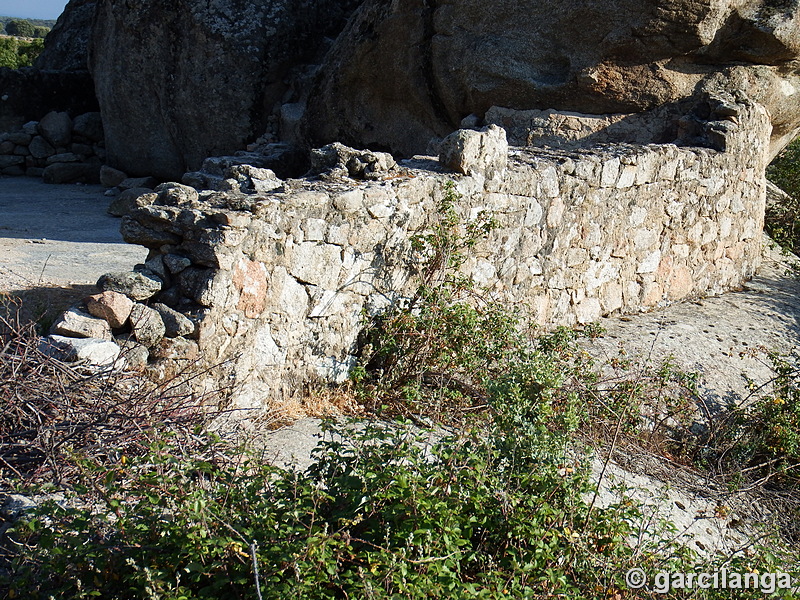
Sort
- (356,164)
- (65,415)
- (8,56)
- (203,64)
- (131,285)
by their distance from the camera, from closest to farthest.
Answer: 1. (65,415)
2. (131,285)
3. (356,164)
4. (203,64)
5. (8,56)

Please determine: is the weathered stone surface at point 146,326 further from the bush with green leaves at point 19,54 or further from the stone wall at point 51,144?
the bush with green leaves at point 19,54

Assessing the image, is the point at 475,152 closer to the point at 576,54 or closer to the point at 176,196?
the point at 176,196

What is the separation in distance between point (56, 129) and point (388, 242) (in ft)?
28.6

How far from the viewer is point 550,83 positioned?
6.78 metres

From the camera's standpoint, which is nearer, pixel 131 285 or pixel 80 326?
pixel 80 326

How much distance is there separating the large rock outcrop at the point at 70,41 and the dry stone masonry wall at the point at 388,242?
7.04 metres

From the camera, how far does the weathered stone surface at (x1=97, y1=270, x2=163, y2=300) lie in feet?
12.2

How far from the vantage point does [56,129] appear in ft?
37.5

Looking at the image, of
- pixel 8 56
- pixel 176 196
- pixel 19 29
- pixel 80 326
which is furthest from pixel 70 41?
pixel 19 29

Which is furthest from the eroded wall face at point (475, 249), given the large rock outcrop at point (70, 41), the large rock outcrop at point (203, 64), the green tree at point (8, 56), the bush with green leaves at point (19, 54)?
the bush with green leaves at point (19, 54)

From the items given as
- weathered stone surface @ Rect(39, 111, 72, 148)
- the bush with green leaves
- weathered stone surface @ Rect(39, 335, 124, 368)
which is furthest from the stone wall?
weathered stone surface @ Rect(39, 335, 124, 368)

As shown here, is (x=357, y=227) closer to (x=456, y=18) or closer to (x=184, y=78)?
(x=456, y=18)

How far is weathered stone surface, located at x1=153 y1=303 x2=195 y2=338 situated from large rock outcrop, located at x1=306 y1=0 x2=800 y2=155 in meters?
4.14

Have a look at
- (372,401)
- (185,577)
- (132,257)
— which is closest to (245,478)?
(185,577)
